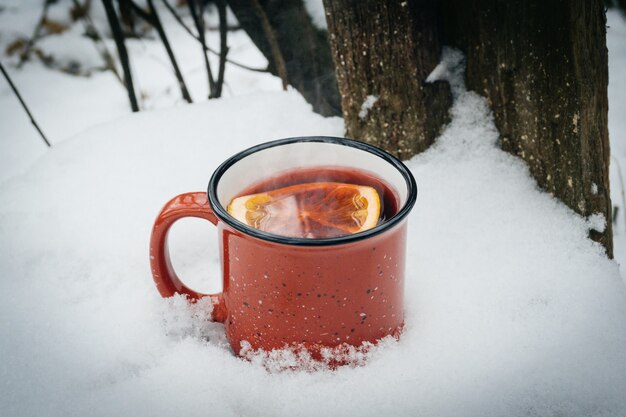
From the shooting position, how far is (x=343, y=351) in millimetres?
657

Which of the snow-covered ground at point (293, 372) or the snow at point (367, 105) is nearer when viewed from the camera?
the snow-covered ground at point (293, 372)

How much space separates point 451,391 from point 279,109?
31.5 inches

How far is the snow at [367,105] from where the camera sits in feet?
3.12

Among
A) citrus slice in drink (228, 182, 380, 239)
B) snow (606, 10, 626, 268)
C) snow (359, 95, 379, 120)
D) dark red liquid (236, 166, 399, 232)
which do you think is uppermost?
snow (359, 95, 379, 120)

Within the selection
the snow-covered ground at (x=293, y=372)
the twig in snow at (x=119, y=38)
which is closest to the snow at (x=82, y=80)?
the twig in snow at (x=119, y=38)

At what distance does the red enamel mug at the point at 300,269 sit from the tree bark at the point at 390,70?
245 millimetres

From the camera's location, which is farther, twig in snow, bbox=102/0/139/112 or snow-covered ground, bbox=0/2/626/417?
twig in snow, bbox=102/0/139/112

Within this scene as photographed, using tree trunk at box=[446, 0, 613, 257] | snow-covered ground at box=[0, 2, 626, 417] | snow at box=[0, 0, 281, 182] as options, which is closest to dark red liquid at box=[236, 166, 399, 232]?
snow-covered ground at box=[0, 2, 626, 417]

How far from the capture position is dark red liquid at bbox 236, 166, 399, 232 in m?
0.73

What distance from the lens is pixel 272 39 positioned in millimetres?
1217

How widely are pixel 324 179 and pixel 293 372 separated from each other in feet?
0.92

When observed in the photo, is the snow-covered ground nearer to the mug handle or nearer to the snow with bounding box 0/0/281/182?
the mug handle

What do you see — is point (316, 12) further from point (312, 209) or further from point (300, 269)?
point (300, 269)

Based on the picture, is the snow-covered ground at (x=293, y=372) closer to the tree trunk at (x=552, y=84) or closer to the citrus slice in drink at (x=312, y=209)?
the tree trunk at (x=552, y=84)
